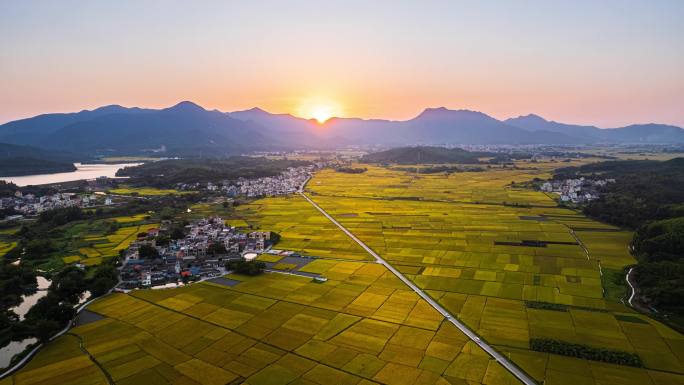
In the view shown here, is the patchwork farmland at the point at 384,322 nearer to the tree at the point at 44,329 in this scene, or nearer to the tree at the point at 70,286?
the tree at the point at 44,329

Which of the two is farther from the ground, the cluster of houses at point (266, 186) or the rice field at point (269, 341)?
the cluster of houses at point (266, 186)

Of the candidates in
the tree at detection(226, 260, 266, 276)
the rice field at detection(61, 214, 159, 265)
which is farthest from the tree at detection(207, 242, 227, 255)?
the rice field at detection(61, 214, 159, 265)

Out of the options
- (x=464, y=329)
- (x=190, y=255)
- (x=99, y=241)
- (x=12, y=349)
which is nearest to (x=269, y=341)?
(x=464, y=329)

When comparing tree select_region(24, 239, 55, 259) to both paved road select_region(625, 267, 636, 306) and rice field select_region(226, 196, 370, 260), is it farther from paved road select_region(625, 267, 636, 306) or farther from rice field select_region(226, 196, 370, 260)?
paved road select_region(625, 267, 636, 306)

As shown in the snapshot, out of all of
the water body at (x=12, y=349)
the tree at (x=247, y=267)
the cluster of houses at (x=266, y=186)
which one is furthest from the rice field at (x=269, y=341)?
the cluster of houses at (x=266, y=186)

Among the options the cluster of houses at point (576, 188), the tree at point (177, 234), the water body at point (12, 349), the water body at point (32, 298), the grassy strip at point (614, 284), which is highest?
the cluster of houses at point (576, 188)

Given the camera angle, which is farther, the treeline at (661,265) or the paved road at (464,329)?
the treeline at (661,265)

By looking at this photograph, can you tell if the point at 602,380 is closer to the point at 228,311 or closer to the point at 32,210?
the point at 228,311
